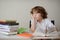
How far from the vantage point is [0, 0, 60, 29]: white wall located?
194cm

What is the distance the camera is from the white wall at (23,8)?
1.94m

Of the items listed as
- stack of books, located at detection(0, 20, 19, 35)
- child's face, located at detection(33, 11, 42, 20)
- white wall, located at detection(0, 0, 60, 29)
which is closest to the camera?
stack of books, located at detection(0, 20, 19, 35)

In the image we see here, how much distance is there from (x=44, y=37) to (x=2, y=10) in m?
1.07

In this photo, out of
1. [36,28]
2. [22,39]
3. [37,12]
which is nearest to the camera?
[22,39]

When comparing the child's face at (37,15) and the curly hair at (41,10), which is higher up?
the curly hair at (41,10)

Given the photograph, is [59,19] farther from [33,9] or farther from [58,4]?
[33,9]

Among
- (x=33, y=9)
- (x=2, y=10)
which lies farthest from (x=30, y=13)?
(x=2, y=10)

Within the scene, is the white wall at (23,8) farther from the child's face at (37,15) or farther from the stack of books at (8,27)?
the stack of books at (8,27)

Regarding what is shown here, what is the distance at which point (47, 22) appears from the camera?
173 centimetres

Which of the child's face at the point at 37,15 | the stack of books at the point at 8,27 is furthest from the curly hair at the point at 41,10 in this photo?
the stack of books at the point at 8,27

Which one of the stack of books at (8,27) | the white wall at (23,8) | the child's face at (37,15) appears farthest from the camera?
the white wall at (23,8)

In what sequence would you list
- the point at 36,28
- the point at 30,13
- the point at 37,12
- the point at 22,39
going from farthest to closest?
the point at 30,13 < the point at 37,12 < the point at 36,28 < the point at 22,39

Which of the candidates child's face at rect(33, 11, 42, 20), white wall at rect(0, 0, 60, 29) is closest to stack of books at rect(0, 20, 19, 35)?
child's face at rect(33, 11, 42, 20)

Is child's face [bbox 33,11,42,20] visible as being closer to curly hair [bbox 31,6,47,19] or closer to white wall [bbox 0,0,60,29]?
curly hair [bbox 31,6,47,19]
